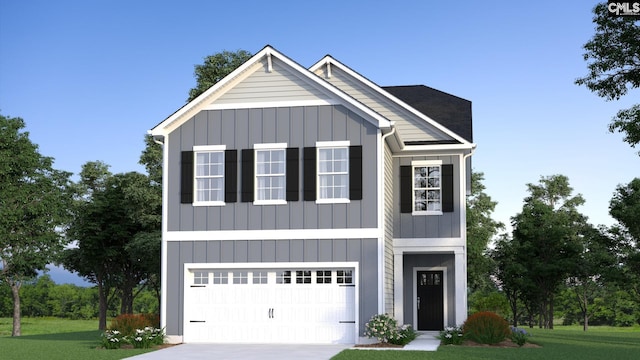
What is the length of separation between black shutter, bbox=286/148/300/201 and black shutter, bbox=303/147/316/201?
228 mm

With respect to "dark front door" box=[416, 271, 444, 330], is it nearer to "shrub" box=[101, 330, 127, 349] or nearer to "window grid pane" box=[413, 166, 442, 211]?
"window grid pane" box=[413, 166, 442, 211]

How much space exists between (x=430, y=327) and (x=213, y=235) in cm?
837

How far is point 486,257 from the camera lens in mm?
42594

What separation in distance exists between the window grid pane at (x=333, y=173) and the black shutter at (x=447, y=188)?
13.6ft

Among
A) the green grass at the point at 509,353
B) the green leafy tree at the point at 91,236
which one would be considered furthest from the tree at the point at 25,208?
the green grass at the point at 509,353

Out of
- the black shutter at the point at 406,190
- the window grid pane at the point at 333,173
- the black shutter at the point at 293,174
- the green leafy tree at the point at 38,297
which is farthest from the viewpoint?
the green leafy tree at the point at 38,297

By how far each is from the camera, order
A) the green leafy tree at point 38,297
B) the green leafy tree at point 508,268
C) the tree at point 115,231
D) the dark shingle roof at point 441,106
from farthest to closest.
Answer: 1. the green leafy tree at point 38,297
2. the green leafy tree at point 508,268
3. the tree at point 115,231
4. the dark shingle roof at point 441,106

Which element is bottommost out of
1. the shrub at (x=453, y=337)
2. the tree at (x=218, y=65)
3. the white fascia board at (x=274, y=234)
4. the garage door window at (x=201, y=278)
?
the shrub at (x=453, y=337)

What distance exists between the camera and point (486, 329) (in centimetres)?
2030

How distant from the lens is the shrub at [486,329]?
20.2 meters

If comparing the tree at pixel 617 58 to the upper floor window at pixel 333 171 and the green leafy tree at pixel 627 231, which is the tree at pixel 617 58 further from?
the green leafy tree at pixel 627 231

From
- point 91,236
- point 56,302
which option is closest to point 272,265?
point 91,236

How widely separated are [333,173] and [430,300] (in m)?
6.96

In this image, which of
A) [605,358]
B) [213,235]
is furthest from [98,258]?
[605,358]
